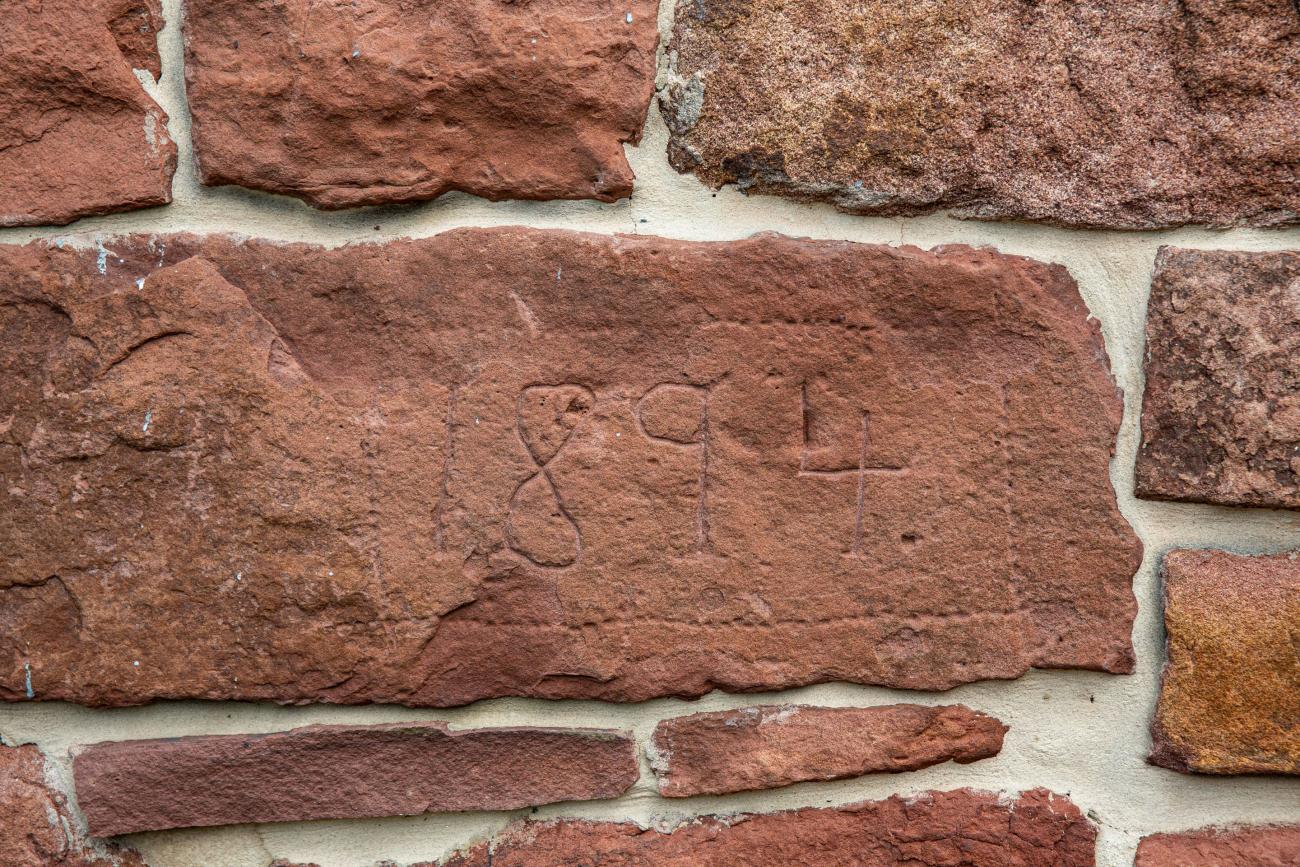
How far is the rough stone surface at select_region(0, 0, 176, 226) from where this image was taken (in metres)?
1.14

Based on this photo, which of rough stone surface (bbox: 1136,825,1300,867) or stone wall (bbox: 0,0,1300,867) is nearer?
stone wall (bbox: 0,0,1300,867)

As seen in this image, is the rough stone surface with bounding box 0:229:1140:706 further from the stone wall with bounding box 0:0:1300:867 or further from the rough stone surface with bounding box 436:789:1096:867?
the rough stone surface with bounding box 436:789:1096:867

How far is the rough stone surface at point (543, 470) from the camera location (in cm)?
117

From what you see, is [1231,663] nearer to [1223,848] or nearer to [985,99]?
[1223,848]

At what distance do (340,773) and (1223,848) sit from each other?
1.01m

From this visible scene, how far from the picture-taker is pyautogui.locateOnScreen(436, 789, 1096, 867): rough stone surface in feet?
4.17

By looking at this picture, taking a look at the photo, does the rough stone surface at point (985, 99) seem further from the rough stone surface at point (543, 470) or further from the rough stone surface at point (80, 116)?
the rough stone surface at point (80, 116)

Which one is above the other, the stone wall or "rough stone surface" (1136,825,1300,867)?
the stone wall

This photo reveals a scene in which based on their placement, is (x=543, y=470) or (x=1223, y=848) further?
(x=1223, y=848)

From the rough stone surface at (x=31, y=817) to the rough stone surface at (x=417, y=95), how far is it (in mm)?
668

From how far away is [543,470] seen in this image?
120cm

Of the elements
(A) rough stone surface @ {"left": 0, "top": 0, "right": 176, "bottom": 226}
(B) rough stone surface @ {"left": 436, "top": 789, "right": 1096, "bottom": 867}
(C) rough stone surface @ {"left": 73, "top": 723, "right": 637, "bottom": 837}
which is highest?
(A) rough stone surface @ {"left": 0, "top": 0, "right": 176, "bottom": 226}

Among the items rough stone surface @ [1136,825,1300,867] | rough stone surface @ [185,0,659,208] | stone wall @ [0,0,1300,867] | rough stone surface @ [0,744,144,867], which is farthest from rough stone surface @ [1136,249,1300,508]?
rough stone surface @ [0,744,144,867]

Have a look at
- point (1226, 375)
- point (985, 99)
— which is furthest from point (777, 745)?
point (985, 99)
